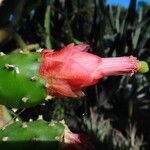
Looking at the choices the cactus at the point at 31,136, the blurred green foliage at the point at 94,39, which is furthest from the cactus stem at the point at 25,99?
the blurred green foliage at the point at 94,39

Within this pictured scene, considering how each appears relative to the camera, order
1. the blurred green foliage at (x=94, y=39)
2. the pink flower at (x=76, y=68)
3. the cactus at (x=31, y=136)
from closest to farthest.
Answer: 1. the pink flower at (x=76, y=68)
2. the cactus at (x=31, y=136)
3. the blurred green foliage at (x=94, y=39)

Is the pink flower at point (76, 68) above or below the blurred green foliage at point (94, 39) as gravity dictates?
above

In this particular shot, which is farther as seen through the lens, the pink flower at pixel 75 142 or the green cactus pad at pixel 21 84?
the pink flower at pixel 75 142

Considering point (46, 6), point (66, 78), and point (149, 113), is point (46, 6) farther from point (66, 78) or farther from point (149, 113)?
point (66, 78)

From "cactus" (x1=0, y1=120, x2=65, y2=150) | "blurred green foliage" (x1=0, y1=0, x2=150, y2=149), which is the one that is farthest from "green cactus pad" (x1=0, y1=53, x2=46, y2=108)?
"blurred green foliage" (x1=0, y1=0, x2=150, y2=149)

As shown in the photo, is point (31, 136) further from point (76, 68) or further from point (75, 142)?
point (76, 68)

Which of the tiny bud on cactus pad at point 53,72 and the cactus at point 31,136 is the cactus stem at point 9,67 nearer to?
the tiny bud on cactus pad at point 53,72

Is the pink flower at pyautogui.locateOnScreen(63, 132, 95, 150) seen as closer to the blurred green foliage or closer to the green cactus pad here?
the green cactus pad

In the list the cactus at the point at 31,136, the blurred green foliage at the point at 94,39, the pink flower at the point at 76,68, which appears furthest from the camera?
the blurred green foliage at the point at 94,39
